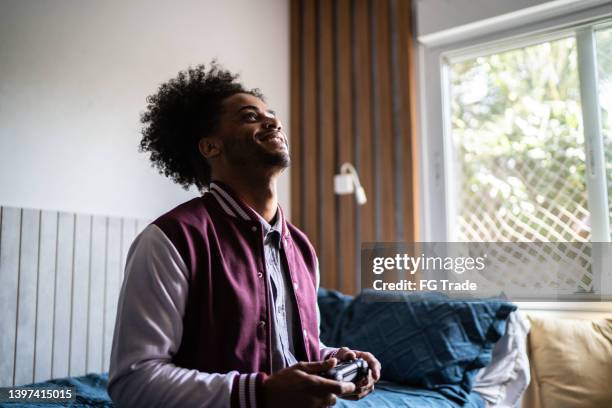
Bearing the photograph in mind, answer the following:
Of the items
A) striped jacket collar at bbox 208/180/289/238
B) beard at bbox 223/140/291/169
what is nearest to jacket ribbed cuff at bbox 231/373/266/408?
striped jacket collar at bbox 208/180/289/238

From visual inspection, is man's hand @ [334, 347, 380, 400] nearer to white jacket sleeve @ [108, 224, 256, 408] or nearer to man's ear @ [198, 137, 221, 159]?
white jacket sleeve @ [108, 224, 256, 408]

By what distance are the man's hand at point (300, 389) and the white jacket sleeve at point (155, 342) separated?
5 centimetres

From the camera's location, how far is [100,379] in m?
1.86

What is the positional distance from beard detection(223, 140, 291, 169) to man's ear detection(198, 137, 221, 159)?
60 mm

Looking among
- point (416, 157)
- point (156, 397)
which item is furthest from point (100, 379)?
point (416, 157)

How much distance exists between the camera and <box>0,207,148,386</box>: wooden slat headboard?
1756 millimetres

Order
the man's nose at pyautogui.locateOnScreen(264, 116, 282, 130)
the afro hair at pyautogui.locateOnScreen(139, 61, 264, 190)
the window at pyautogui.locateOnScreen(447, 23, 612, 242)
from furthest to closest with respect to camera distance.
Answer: the window at pyautogui.locateOnScreen(447, 23, 612, 242) → the afro hair at pyautogui.locateOnScreen(139, 61, 264, 190) → the man's nose at pyautogui.locateOnScreen(264, 116, 282, 130)

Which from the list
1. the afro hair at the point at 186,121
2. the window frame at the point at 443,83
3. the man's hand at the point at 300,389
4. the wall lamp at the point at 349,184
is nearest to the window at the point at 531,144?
the window frame at the point at 443,83

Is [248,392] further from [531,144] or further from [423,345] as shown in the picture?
[531,144]

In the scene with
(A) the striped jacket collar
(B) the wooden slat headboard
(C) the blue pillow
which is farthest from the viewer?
(C) the blue pillow

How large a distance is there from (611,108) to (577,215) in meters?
0.52

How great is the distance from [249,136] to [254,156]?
0.21 ft

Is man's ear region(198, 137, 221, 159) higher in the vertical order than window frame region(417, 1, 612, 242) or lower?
lower

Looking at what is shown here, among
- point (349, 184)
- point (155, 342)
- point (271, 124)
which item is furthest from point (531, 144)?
point (155, 342)
